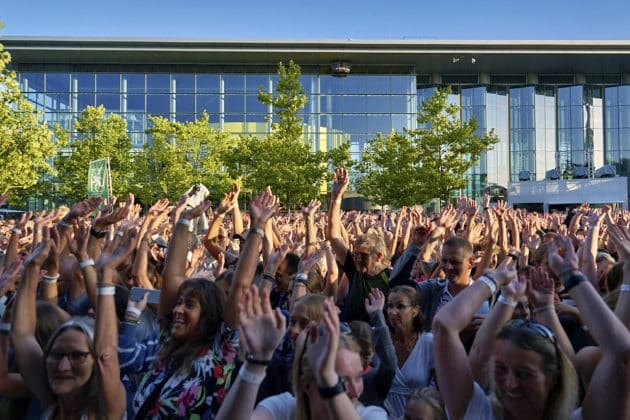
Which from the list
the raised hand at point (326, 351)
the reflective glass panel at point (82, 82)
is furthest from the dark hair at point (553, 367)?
the reflective glass panel at point (82, 82)

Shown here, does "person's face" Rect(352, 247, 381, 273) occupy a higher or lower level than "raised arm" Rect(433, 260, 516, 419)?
higher

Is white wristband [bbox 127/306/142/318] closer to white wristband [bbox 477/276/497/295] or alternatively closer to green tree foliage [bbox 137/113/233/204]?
white wristband [bbox 477/276/497/295]

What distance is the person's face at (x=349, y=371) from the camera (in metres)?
2.26

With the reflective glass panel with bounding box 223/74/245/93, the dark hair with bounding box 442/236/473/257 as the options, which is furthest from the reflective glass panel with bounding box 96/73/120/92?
the dark hair with bounding box 442/236/473/257

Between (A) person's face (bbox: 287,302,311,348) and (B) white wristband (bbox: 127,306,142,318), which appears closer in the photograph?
(B) white wristband (bbox: 127,306,142,318)

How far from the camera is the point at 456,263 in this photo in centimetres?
461

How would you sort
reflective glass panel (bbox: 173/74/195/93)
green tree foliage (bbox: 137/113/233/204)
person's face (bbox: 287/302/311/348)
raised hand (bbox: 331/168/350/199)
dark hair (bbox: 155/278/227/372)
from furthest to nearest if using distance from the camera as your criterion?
reflective glass panel (bbox: 173/74/195/93), green tree foliage (bbox: 137/113/233/204), raised hand (bbox: 331/168/350/199), person's face (bbox: 287/302/311/348), dark hair (bbox: 155/278/227/372)

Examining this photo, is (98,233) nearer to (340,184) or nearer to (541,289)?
(340,184)

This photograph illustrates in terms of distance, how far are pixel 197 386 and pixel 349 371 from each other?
946 millimetres

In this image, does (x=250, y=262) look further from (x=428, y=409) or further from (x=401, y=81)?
(x=401, y=81)

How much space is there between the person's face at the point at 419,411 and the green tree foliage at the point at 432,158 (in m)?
29.6

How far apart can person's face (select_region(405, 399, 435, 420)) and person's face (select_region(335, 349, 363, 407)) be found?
0.52 meters

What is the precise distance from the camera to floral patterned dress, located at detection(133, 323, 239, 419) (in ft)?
9.20

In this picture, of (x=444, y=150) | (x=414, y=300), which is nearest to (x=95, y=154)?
(x=444, y=150)
